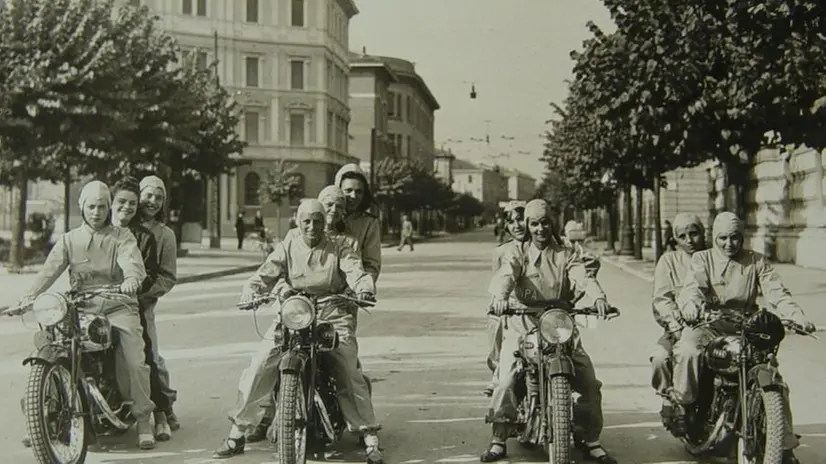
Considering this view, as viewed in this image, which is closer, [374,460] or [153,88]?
[374,460]

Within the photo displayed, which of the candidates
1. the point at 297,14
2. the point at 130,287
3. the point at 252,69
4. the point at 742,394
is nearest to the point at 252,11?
the point at 297,14

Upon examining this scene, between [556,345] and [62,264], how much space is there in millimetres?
3065

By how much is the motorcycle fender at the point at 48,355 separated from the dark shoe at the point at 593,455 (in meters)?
3.12

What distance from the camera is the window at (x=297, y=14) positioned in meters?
64.6

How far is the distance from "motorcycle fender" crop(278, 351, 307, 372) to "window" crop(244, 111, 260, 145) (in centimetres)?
5976

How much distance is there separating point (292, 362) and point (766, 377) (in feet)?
8.30

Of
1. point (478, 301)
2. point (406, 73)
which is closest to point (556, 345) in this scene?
point (478, 301)

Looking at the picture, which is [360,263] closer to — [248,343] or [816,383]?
[816,383]

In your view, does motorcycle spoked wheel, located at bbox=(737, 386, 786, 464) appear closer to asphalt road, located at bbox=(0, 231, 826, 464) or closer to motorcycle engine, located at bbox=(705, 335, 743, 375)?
motorcycle engine, located at bbox=(705, 335, 743, 375)

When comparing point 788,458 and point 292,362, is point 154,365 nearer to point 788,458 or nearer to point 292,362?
point 292,362

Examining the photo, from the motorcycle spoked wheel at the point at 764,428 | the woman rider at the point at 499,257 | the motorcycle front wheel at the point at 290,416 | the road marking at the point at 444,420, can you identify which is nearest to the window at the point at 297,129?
the woman rider at the point at 499,257

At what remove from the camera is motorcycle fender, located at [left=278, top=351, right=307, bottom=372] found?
6117 mm

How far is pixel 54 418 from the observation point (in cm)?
635

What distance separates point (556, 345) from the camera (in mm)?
6453
